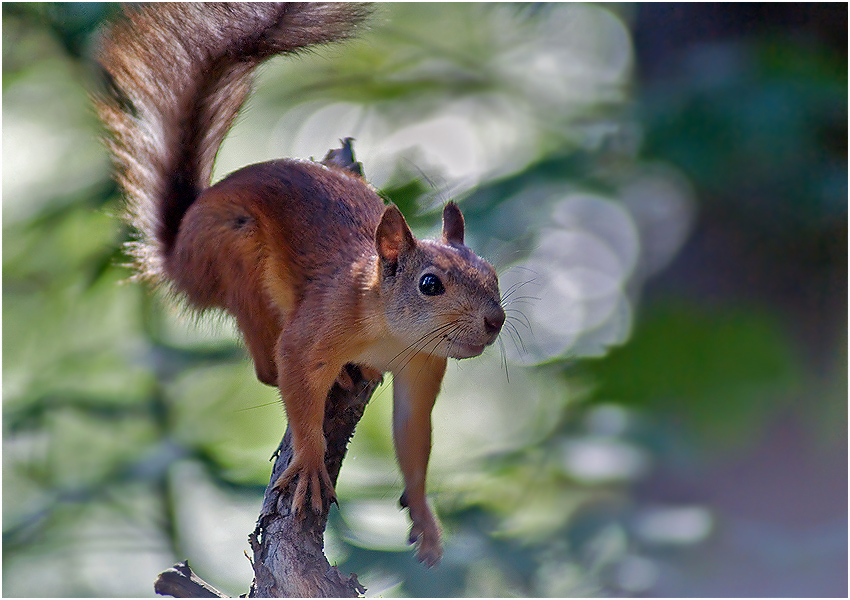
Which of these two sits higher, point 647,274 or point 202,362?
point 647,274

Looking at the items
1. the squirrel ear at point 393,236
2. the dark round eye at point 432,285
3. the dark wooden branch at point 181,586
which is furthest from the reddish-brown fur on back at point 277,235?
the dark wooden branch at point 181,586

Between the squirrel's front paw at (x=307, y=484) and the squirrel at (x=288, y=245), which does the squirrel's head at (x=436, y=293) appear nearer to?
the squirrel at (x=288, y=245)

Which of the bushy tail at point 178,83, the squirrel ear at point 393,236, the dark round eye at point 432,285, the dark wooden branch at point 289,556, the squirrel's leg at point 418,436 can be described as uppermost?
the bushy tail at point 178,83

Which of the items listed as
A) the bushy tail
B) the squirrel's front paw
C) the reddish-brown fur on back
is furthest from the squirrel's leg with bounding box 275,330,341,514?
the bushy tail

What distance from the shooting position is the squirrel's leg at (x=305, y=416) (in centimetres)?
175

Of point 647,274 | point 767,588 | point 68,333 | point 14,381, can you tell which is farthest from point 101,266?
point 767,588

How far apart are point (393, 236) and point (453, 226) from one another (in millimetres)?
194

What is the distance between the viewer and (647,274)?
371 cm

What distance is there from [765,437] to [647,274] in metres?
0.93

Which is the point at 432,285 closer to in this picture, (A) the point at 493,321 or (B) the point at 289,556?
(A) the point at 493,321

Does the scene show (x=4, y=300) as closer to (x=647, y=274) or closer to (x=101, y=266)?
(x=101, y=266)

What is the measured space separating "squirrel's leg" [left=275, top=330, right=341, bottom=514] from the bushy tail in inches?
29.9

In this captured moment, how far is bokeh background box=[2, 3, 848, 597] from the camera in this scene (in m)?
3.00

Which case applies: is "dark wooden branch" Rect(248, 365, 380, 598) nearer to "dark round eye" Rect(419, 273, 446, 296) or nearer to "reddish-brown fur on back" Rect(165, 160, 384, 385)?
"reddish-brown fur on back" Rect(165, 160, 384, 385)
